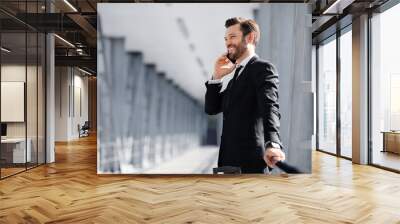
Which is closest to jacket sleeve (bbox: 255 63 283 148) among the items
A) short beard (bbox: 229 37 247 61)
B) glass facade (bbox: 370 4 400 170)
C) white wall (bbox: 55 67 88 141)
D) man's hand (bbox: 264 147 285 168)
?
man's hand (bbox: 264 147 285 168)

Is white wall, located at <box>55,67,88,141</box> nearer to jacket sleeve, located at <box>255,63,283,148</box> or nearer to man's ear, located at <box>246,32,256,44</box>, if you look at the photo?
man's ear, located at <box>246,32,256,44</box>

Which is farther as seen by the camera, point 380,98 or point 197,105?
point 380,98

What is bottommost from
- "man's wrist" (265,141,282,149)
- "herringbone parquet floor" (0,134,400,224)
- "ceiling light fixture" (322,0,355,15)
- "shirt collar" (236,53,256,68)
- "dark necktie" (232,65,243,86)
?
"herringbone parquet floor" (0,134,400,224)

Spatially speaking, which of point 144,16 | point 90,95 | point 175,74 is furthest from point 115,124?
point 90,95

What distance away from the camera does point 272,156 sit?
6.22 metres

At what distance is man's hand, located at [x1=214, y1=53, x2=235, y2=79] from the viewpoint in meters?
6.27

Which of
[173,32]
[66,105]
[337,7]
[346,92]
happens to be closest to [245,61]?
[173,32]

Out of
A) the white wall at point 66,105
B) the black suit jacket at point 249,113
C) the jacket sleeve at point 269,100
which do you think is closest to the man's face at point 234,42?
the black suit jacket at point 249,113

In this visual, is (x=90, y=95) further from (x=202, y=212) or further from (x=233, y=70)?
(x=202, y=212)

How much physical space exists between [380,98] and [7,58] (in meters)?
6.82

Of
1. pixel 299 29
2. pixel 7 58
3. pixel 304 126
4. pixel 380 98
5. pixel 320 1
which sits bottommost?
pixel 304 126

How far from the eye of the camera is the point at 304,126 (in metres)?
6.45

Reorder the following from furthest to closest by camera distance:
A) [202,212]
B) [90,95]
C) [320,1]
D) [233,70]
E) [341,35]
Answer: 1. [90,95]
2. [341,35]
3. [320,1]
4. [233,70]
5. [202,212]

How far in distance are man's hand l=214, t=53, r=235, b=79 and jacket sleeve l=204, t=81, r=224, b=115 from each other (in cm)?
16
